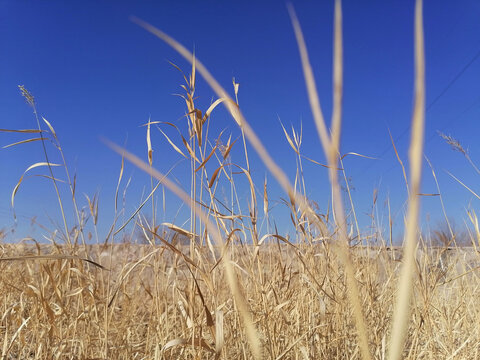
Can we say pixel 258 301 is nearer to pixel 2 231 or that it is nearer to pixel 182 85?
pixel 182 85

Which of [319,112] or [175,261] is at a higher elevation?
[175,261]

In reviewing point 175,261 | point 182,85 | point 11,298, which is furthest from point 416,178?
point 11,298

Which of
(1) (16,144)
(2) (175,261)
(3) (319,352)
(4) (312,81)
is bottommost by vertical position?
(3) (319,352)

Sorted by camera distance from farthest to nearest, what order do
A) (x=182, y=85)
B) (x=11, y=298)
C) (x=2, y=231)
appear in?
(x=2, y=231)
(x=11, y=298)
(x=182, y=85)

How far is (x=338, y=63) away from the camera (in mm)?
224

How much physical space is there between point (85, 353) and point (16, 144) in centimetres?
63

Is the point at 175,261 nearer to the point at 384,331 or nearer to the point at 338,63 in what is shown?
the point at 384,331

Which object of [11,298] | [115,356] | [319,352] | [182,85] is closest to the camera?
[182,85]

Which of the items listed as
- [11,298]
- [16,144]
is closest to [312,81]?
[16,144]

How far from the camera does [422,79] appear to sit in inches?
8.2

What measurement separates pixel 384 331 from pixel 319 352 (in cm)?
41

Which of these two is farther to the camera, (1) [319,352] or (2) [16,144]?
(1) [319,352]

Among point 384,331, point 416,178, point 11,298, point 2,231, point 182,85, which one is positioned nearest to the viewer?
point 416,178

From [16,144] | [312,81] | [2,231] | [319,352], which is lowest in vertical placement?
[319,352]
